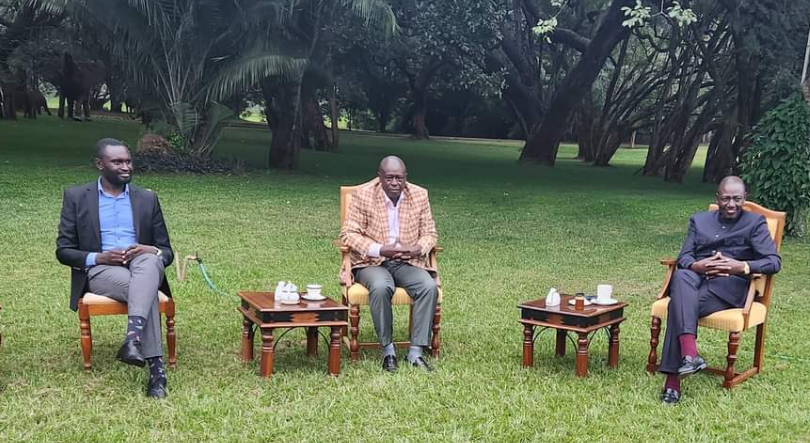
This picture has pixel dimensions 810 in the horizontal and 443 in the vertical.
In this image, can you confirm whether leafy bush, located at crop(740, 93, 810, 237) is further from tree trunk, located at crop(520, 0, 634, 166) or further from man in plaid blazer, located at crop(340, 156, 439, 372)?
tree trunk, located at crop(520, 0, 634, 166)

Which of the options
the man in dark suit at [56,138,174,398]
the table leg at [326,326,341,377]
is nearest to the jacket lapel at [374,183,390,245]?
the table leg at [326,326,341,377]

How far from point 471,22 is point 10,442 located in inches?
634

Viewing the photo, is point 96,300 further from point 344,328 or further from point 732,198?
point 732,198

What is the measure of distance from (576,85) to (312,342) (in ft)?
59.0

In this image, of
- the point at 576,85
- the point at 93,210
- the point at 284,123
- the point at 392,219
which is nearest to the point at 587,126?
the point at 576,85

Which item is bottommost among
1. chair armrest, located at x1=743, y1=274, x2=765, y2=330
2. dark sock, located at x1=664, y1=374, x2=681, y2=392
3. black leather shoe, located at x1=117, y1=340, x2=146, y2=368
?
dark sock, located at x1=664, y1=374, x2=681, y2=392

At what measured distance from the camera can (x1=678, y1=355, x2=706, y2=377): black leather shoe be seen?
15.8ft

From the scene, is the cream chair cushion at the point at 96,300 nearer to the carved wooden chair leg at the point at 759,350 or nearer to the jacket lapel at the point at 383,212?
the jacket lapel at the point at 383,212

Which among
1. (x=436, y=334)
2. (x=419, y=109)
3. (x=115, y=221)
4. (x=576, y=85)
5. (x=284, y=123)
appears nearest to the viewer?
(x=115, y=221)

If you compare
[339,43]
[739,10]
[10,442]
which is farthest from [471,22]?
[10,442]

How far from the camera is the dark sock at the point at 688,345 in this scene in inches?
192

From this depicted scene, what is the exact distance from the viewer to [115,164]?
5.24 meters

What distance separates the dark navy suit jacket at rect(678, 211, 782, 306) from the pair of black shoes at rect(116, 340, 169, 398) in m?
3.38

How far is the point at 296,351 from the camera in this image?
588 cm
